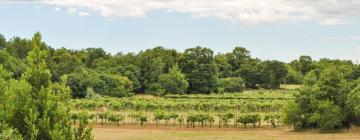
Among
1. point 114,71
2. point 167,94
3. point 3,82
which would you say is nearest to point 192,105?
point 167,94

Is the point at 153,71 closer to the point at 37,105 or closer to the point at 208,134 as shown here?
the point at 208,134

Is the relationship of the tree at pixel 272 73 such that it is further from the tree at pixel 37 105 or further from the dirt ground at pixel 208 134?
the tree at pixel 37 105

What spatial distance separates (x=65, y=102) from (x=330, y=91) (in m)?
43.5

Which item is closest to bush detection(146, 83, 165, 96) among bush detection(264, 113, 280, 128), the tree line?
the tree line

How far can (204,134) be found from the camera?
49.5 m

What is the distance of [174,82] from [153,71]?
7.51m

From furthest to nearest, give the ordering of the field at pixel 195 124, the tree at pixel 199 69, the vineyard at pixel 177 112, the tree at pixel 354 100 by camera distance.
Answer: the tree at pixel 199 69 < the vineyard at pixel 177 112 < the field at pixel 195 124 < the tree at pixel 354 100

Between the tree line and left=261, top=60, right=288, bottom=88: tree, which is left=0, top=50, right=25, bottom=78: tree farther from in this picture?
left=261, top=60, right=288, bottom=88: tree

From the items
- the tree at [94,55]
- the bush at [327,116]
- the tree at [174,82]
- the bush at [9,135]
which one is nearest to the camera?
the bush at [9,135]

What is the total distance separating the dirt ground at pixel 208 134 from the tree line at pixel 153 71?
123ft

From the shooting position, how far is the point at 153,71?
108 metres

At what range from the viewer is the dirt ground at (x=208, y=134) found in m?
46.0

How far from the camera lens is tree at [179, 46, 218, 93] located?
359 ft

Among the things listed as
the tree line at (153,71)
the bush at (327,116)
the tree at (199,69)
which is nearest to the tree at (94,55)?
the tree line at (153,71)
